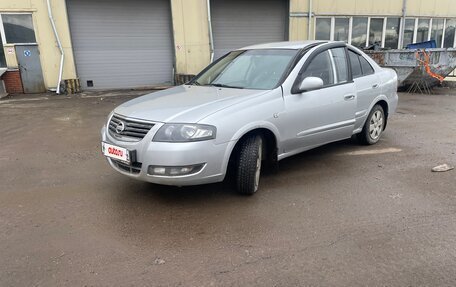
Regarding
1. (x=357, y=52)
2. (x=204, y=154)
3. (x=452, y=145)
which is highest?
(x=357, y=52)

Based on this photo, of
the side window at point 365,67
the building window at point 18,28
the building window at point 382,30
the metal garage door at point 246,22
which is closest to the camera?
the side window at point 365,67

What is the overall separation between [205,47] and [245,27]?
6.71 ft

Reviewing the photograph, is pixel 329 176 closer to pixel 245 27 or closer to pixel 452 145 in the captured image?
pixel 452 145

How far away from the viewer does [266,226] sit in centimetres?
336

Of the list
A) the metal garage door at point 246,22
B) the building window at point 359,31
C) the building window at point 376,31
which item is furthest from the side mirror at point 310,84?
the building window at point 376,31

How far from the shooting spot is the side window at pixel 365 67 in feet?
17.7

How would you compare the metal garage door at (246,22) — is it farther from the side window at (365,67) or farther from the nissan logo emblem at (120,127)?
the nissan logo emblem at (120,127)

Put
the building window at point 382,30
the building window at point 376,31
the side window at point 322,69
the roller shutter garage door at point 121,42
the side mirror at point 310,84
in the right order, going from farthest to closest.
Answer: the building window at point 376,31 → the building window at point 382,30 → the roller shutter garage door at point 121,42 → the side window at point 322,69 → the side mirror at point 310,84

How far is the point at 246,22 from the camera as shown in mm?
14977

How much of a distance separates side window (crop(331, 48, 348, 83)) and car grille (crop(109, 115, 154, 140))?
2.66 meters

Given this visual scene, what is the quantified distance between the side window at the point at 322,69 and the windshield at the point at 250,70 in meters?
0.27

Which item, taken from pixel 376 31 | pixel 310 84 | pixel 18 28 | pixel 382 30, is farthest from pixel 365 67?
pixel 382 30

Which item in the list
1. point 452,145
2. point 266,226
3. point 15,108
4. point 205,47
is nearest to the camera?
point 266,226

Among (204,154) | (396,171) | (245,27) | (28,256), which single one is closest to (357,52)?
(396,171)
